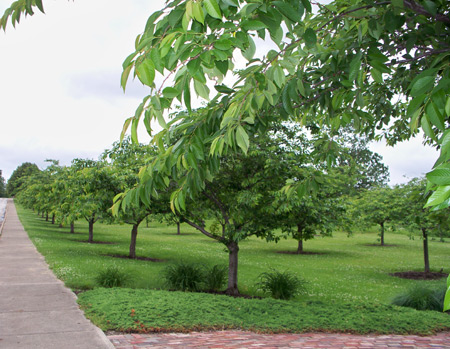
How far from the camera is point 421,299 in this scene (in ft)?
29.9

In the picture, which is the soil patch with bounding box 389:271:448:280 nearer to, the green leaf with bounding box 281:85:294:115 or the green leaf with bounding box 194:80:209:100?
the green leaf with bounding box 281:85:294:115

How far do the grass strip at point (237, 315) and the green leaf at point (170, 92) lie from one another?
15.0ft

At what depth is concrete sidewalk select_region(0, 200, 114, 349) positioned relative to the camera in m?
4.98

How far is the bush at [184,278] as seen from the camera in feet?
A: 32.9

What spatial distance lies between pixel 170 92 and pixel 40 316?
567 centimetres

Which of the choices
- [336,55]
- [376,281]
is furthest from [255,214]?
[376,281]

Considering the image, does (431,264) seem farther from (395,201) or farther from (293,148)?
(293,148)

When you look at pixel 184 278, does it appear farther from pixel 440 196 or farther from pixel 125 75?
pixel 440 196

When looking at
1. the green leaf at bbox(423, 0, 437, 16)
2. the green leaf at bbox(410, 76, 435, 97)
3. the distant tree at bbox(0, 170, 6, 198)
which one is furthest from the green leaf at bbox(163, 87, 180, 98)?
the distant tree at bbox(0, 170, 6, 198)

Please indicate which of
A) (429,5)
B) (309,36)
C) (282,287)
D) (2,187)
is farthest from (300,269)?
(2,187)

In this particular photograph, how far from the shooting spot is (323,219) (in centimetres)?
990

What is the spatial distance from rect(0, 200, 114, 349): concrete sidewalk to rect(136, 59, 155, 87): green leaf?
4.02 metres

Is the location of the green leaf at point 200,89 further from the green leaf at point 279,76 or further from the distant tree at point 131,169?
the distant tree at point 131,169

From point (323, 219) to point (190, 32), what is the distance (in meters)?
8.67
